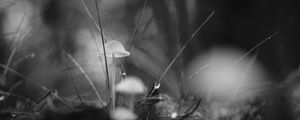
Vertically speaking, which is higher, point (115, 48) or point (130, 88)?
point (115, 48)

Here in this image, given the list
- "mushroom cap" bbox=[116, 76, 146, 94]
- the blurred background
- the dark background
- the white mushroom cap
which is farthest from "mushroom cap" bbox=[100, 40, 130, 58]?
the dark background

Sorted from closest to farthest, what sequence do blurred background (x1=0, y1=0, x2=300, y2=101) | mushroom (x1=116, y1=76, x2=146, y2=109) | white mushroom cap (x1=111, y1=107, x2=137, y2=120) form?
white mushroom cap (x1=111, y1=107, x2=137, y2=120) < mushroom (x1=116, y1=76, x2=146, y2=109) < blurred background (x1=0, y1=0, x2=300, y2=101)

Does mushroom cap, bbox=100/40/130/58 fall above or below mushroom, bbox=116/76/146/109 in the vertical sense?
above

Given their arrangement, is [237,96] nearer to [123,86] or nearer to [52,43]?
[123,86]

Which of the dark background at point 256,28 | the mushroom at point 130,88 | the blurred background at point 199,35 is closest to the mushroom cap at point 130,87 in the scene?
the mushroom at point 130,88

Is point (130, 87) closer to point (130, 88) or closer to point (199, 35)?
point (130, 88)

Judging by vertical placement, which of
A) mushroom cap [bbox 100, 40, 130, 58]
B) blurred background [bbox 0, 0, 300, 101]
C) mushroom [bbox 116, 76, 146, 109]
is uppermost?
blurred background [bbox 0, 0, 300, 101]

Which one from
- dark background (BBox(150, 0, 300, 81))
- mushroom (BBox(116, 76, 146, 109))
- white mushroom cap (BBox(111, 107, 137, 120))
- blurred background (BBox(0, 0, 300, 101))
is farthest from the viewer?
dark background (BBox(150, 0, 300, 81))

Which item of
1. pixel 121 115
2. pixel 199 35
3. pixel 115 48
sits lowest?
pixel 121 115

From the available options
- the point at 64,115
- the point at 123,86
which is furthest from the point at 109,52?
the point at 64,115

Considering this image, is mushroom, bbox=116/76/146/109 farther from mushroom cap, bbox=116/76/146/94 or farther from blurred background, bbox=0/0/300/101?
blurred background, bbox=0/0/300/101

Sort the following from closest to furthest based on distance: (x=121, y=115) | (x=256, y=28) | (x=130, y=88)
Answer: (x=121, y=115)
(x=130, y=88)
(x=256, y=28)

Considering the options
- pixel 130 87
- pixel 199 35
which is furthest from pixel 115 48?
pixel 199 35
